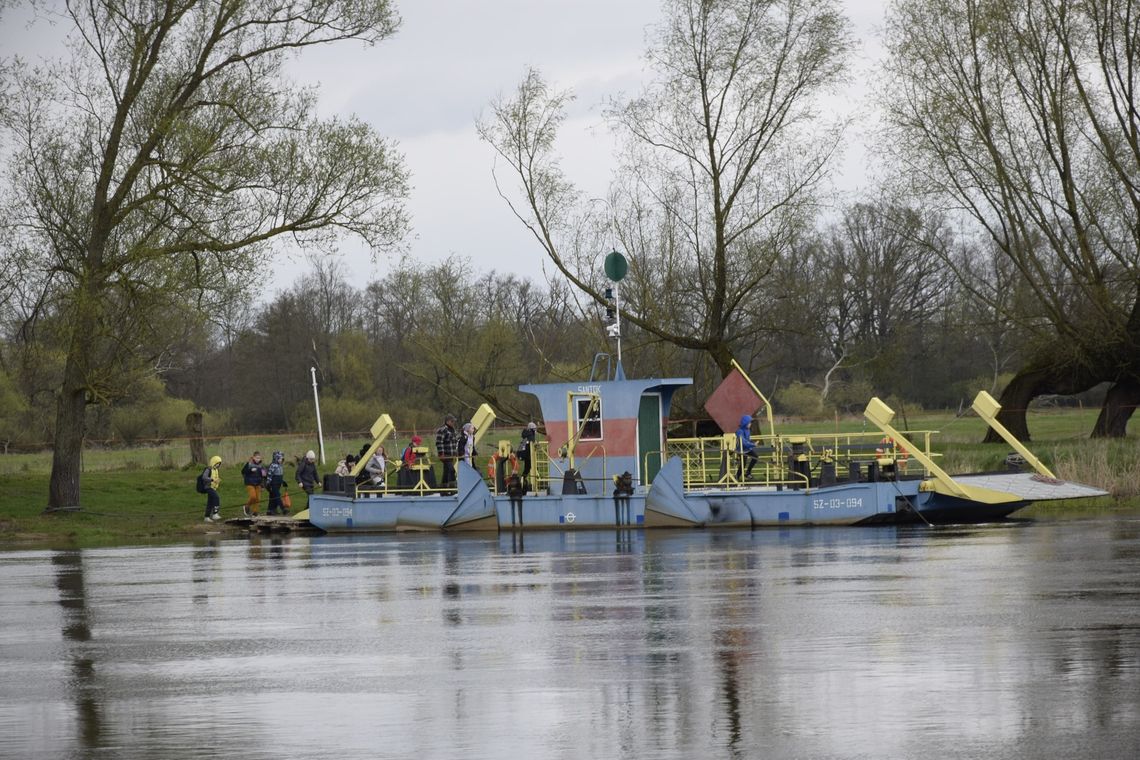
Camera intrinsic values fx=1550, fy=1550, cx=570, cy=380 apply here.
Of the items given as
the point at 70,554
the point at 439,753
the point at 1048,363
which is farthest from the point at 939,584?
the point at 1048,363

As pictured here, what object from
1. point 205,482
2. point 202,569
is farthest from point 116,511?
point 202,569

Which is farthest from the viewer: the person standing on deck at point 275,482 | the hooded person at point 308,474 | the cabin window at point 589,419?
the person standing on deck at point 275,482

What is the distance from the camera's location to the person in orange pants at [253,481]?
124 feet

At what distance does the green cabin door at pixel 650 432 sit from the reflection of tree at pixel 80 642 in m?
12.4

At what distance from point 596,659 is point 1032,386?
125 ft

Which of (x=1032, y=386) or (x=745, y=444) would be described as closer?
(x=745, y=444)

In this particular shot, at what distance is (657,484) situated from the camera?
31516 mm

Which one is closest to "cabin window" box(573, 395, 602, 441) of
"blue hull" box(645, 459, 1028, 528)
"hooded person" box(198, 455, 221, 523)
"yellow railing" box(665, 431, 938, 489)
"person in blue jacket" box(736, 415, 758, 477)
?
"yellow railing" box(665, 431, 938, 489)

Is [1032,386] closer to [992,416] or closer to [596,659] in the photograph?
[992,416]

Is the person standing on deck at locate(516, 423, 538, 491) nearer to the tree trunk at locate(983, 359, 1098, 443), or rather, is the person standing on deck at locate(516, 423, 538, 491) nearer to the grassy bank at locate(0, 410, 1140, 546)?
the grassy bank at locate(0, 410, 1140, 546)

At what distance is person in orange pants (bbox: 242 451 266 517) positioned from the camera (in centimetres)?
3769

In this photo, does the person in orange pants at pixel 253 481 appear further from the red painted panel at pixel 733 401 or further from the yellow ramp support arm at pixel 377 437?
the red painted panel at pixel 733 401

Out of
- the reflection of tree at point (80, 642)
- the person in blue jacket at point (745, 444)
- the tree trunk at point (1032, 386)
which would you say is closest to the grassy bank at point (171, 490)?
the tree trunk at point (1032, 386)

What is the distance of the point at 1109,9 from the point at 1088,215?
534cm
